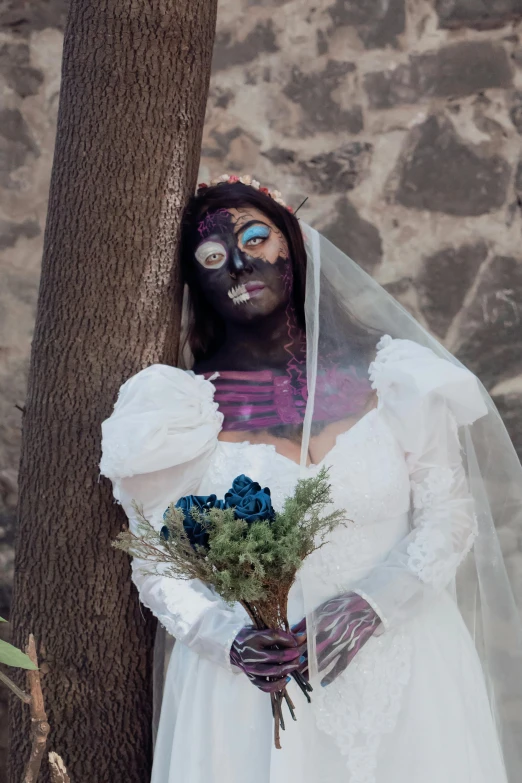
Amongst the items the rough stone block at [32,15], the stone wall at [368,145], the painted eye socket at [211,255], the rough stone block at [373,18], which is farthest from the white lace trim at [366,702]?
the rough stone block at [32,15]

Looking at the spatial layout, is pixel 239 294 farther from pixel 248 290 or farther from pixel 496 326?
pixel 496 326

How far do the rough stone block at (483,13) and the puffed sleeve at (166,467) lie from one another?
1620mm

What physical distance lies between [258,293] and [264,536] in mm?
716

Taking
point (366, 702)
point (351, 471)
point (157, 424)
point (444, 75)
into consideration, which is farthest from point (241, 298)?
point (444, 75)

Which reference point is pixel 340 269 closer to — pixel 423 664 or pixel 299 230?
pixel 299 230

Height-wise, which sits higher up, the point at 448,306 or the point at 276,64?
the point at 276,64

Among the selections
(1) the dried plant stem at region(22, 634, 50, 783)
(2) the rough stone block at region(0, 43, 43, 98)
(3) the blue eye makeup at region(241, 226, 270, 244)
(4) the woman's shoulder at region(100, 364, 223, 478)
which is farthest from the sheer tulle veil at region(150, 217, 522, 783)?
Result: (2) the rough stone block at region(0, 43, 43, 98)

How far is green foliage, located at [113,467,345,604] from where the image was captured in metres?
1.36

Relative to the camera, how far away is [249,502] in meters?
1.41

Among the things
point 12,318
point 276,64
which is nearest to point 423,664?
point 12,318

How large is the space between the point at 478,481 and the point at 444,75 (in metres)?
1.46

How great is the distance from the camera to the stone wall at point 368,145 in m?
2.67

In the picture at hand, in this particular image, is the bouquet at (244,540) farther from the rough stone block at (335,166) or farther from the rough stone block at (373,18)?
the rough stone block at (373,18)

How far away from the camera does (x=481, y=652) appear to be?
1842 mm
